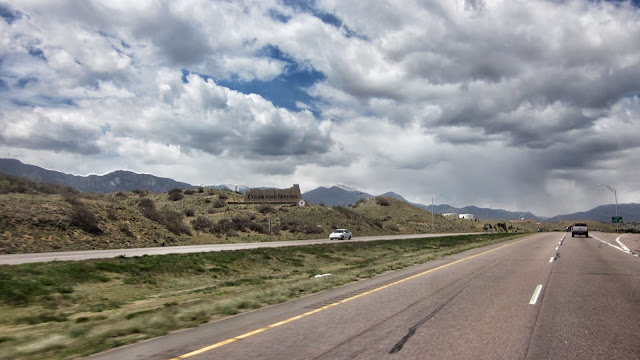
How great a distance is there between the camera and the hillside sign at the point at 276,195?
97.4m

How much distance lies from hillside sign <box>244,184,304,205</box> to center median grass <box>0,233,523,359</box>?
2676 inches

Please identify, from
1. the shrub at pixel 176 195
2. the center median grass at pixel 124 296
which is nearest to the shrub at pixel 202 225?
the center median grass at pixel 124 296

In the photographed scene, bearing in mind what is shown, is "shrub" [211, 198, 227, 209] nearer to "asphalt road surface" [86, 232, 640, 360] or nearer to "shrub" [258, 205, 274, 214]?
"shrub" [258, 205, 274, 214]

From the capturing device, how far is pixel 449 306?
33.8 ft

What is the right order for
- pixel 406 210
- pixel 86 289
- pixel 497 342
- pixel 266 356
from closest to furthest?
pixel 266 356 → pixel 497 342 → pixel 86 289 → pixel 406 210

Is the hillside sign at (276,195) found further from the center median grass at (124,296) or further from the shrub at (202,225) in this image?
the center median grass at (124,296)

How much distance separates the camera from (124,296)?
16656mm

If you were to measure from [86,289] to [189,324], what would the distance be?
10.4 m

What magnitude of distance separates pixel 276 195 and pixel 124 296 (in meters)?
82.5

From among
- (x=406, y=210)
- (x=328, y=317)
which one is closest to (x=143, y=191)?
(x=406, y=210)

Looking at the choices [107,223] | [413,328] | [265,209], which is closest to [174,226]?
[107,223]

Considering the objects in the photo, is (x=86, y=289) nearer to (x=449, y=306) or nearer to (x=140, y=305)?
(x=140, y=305)

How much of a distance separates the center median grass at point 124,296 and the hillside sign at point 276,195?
67958 mm

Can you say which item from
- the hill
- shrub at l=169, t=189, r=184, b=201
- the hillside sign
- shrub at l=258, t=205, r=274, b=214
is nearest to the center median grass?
the hill
